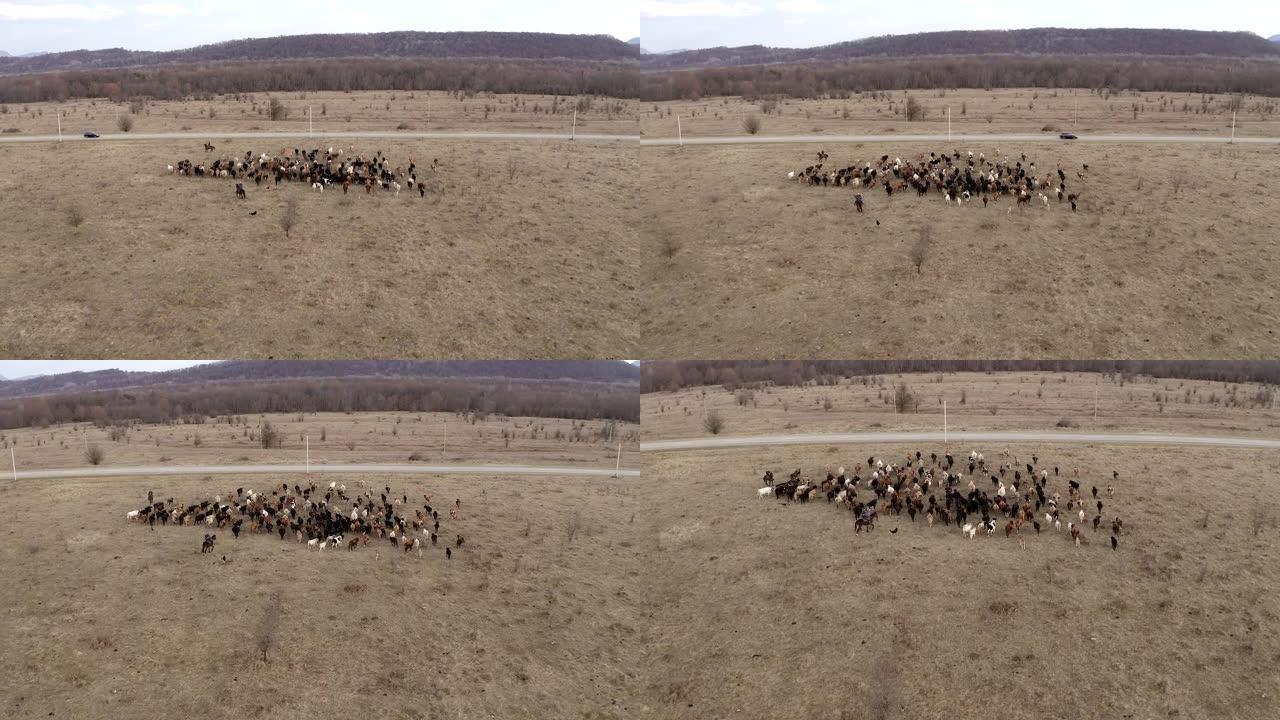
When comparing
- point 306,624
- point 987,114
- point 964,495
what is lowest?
point 306,624

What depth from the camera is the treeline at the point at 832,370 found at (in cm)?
7788

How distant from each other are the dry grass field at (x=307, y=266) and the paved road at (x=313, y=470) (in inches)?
486

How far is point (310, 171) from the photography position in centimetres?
5625

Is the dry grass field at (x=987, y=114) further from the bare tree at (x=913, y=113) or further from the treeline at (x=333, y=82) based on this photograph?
the treeline at (x=333, y=82)

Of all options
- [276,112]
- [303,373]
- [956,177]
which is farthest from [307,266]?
[303,373]

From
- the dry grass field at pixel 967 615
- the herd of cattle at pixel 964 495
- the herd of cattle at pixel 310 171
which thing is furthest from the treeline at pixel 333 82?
the dry grass field at pixel 967 615

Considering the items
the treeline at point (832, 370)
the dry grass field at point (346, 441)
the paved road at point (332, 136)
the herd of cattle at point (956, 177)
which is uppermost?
the paved road at point (332, 136)

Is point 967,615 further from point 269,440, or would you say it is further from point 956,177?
point 269,440

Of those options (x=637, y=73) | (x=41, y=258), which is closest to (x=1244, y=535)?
(x=41, y=258)

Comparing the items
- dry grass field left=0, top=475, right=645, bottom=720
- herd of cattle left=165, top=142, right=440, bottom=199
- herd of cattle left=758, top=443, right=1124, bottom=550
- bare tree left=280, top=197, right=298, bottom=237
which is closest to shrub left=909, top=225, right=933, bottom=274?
herd of cattle left=758, top=443, right=1124, bottom=550

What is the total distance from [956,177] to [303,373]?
9907 centimetres

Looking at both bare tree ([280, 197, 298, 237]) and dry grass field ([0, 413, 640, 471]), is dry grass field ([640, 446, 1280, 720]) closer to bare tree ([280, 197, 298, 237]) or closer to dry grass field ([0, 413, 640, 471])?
dry grass field ([0, 413, 640, 471])

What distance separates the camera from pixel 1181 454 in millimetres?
49531

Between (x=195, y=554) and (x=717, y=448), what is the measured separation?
28500 mm
